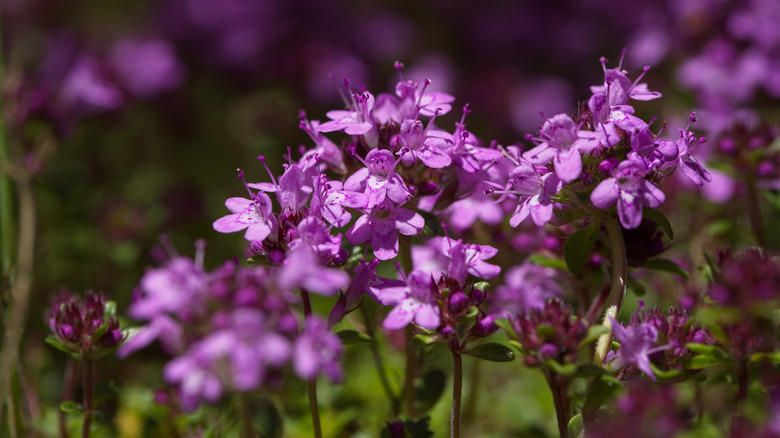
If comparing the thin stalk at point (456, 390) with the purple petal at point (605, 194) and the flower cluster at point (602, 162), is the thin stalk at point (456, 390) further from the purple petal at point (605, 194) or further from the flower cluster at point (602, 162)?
the purple petal at point (605, 194)

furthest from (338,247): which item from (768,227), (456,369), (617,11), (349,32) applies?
(617,11)

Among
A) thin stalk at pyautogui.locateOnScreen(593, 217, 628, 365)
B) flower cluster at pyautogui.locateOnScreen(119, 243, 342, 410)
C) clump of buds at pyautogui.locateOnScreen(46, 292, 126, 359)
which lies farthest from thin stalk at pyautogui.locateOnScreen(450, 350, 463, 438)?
clump of buds at pyautogui.locateOnScreen(46, 292, 126, 359)

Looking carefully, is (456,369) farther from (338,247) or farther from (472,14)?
(472,14)

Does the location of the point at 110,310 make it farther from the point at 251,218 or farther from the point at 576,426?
the point at 576,426

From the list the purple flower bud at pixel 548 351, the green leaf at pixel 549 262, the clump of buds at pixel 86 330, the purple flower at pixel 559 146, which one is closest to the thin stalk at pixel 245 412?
the clump of buds at pixel 86 330

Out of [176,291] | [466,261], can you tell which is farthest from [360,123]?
[176,291]
